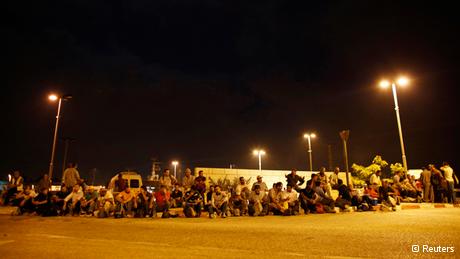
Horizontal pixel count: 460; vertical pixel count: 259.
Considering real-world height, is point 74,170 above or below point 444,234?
above

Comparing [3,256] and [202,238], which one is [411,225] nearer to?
[202,238]

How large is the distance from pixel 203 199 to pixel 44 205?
6965 millimetres

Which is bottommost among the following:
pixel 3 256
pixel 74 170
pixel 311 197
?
pixel 3 256

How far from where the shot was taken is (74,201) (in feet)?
45.4

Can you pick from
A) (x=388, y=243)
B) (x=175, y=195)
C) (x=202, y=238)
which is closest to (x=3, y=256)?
(x=202, y=238)

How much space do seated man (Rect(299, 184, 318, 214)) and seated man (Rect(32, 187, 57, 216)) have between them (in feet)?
35.0

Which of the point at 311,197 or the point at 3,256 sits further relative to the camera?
the point at 311,197

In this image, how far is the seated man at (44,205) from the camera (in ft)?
45.1

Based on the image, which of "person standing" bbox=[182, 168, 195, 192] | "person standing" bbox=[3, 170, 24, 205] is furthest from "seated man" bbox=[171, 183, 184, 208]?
"person standing" bbox=[3, 170, 24, 205]

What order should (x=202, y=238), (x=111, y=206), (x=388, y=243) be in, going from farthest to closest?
1. (x=111, y=206)
2. (x=202, y=238)
3. (x=388, y=243)

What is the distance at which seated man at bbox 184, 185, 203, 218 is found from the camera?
41.5ft

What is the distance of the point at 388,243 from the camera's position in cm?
565

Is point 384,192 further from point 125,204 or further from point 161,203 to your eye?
point 125,204

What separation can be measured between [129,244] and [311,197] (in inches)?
344
